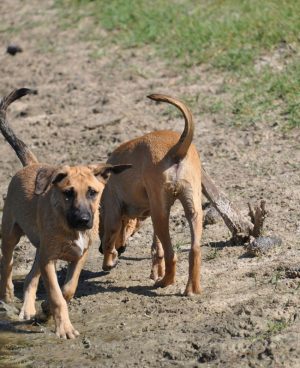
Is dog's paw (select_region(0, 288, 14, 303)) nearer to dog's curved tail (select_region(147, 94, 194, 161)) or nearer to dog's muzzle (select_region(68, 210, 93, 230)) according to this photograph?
dog's muzzle (select_region(68, 210, 93, 230))

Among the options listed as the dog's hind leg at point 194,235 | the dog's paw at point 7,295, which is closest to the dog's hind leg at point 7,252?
the dog's paw at point 7,295

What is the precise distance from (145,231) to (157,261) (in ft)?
4.80

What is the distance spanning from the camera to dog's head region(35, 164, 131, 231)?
8.23 m

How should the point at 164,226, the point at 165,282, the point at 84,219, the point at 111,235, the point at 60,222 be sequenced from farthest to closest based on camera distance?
the point at 111,235, the point at 165,282, the point at 164,226, the point at 60,222, the point at 84,219

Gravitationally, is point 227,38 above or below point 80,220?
below

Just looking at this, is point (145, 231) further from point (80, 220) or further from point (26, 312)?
point (80, 220)

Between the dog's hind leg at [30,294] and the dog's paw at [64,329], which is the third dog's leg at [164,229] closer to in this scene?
the dog's hind leg at [30,294]

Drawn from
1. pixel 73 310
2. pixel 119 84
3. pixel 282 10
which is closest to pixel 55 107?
pixel 119 84

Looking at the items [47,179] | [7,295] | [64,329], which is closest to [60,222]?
[47,179]

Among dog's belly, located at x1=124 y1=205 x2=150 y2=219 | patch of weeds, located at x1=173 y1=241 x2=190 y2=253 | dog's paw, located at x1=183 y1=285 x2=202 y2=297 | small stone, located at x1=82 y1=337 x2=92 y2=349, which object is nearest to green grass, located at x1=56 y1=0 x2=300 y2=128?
patch of weeds, located at x1=173 y1=241 x2=190 y2=253

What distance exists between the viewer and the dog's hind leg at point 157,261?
9766mm

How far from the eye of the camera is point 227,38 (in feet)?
49.5

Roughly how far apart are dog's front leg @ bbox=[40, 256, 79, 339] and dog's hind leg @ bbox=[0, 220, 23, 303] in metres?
1.11

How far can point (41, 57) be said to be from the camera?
16641 mm
